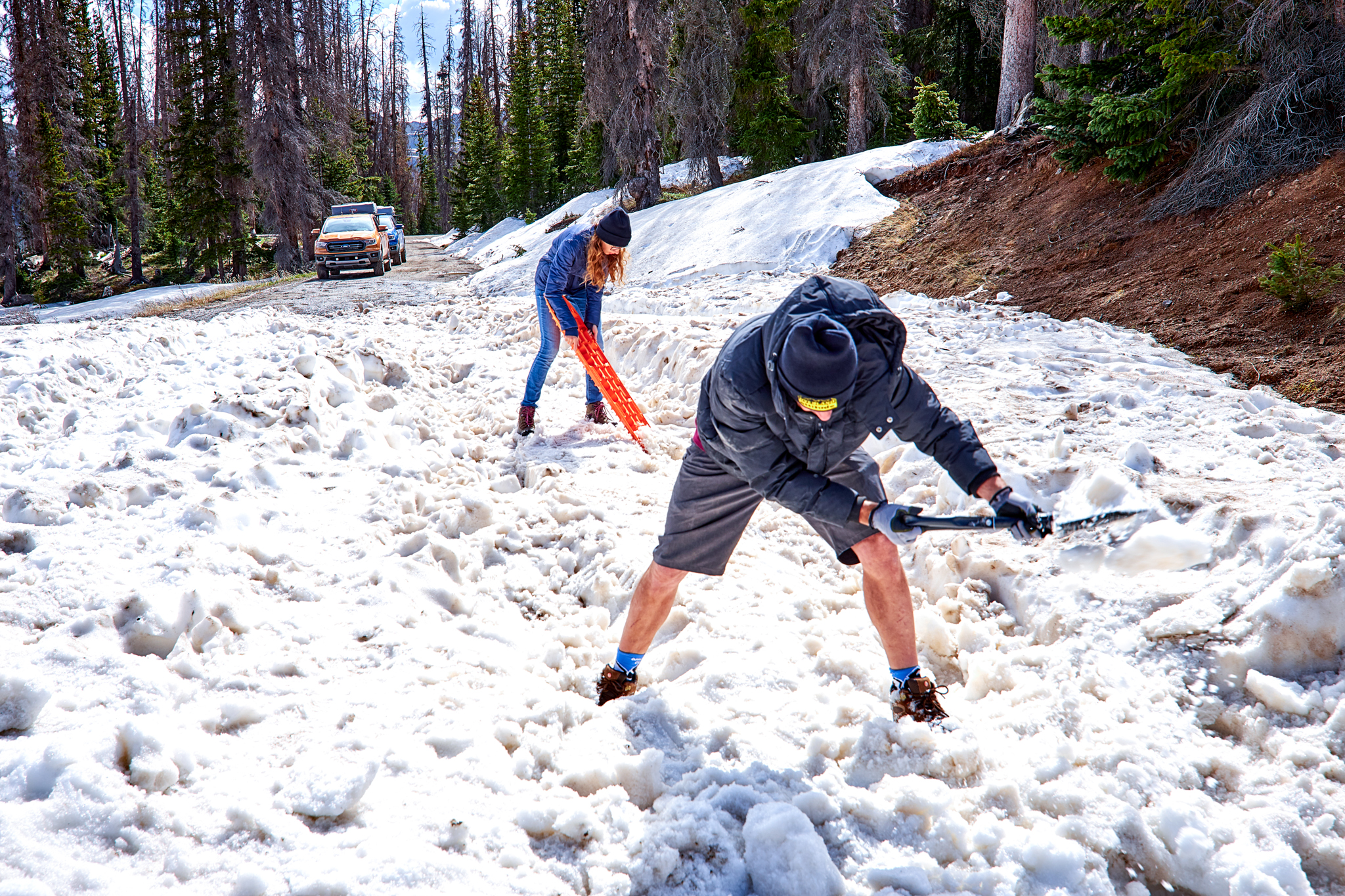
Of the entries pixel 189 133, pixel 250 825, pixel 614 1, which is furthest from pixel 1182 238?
pixel 189 133

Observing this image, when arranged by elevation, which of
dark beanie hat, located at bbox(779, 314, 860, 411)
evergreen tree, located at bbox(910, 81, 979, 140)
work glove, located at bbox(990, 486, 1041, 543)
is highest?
evergreen tree, located at bbox(910, 81, 979, 140)

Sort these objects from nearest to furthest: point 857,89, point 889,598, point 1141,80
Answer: point 889,598 → point 1141,80 → point 857,89

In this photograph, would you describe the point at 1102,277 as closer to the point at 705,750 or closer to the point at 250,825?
the point at 705,750

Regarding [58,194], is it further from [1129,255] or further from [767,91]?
[1129,255]

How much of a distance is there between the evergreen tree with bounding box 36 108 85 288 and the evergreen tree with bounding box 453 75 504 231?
18972 millimetres

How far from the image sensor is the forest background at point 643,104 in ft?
25.0

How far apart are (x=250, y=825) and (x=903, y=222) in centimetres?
1181

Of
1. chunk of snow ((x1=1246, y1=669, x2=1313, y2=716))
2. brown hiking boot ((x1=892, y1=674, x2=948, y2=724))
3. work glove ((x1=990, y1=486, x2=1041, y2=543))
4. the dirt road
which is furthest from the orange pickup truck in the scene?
chunk of snow ((x1=1246, y1=669, x2=1313, y2=716))

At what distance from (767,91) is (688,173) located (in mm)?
6787

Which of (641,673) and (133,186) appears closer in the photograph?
(641,673)

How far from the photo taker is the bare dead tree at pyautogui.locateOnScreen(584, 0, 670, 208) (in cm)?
1894

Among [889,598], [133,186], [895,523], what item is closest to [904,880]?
[889,598]

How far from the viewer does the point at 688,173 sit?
2711 centimetres

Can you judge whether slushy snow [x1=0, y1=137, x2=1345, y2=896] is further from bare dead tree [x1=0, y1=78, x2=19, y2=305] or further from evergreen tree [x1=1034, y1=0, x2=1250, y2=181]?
bare dead tree [x1=0, y1=78, x2=19, y2=305]
